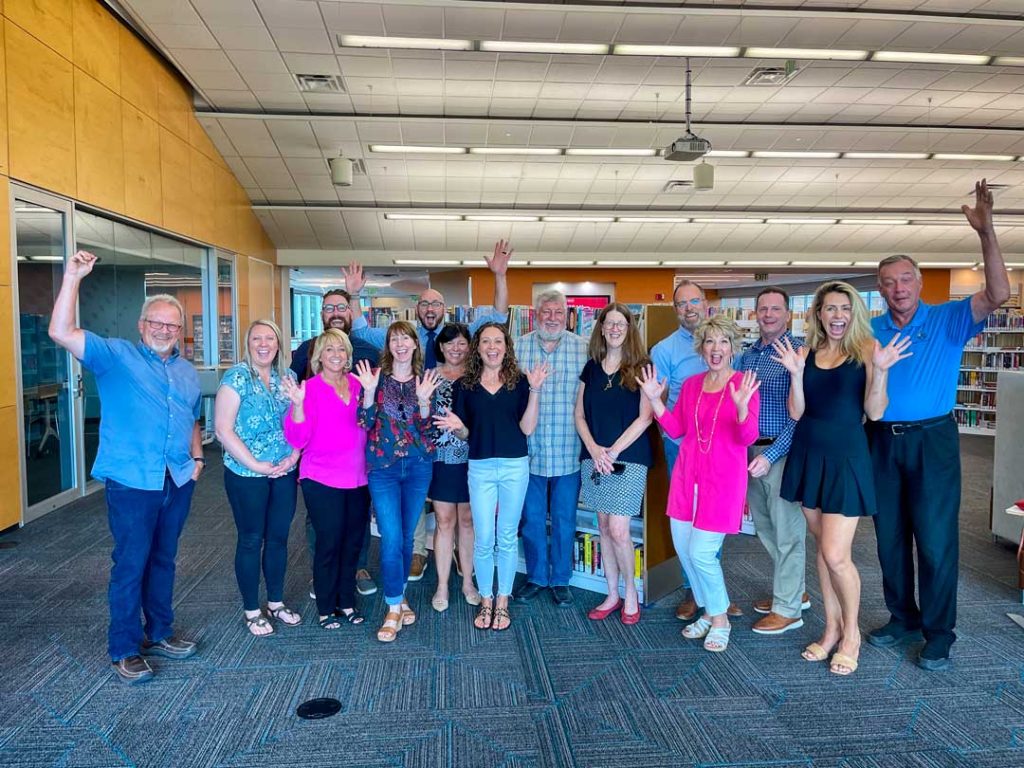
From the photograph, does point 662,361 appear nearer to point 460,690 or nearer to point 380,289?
point 460,690

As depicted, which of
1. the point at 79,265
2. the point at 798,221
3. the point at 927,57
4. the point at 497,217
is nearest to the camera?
the point at 79,265

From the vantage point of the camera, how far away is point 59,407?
19.4ft

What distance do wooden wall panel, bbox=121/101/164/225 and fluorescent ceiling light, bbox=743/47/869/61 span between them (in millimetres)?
6711

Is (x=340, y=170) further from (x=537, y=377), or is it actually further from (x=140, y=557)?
(x=140, y=557)

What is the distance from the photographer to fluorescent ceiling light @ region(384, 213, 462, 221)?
1272 cm

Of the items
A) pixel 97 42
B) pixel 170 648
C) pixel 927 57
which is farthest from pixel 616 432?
pixel 927 57

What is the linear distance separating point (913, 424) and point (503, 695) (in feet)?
6.96

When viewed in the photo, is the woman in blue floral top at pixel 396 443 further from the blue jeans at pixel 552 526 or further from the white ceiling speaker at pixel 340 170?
the white ceiling speaker at pixel 340 170

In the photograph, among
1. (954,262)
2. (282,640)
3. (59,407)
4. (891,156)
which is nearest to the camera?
(282,640)

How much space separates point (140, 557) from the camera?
2.80 metres

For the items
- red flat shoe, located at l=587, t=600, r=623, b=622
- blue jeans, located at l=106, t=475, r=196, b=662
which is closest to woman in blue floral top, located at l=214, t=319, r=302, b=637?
blue jeans, located at l=106, t=475, r=196, b=662

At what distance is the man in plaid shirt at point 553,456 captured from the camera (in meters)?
3.51

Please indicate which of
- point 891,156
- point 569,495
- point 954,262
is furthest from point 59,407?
point 954,262

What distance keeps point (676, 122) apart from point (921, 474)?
7.77 meters
